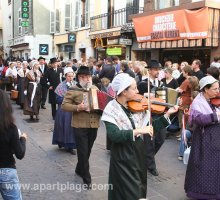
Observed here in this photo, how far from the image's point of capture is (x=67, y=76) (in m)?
7.60

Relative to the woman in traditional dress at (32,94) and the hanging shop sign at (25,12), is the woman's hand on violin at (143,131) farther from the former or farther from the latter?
the hanging shop sign at (25,12)

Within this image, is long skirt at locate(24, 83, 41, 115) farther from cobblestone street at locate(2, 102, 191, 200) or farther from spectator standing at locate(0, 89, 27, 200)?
spectator standing at locate(0, 89, 27, 200)

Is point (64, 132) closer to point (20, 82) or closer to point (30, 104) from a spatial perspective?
point (30, 104)

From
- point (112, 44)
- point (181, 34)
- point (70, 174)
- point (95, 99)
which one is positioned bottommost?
point (70, 174)

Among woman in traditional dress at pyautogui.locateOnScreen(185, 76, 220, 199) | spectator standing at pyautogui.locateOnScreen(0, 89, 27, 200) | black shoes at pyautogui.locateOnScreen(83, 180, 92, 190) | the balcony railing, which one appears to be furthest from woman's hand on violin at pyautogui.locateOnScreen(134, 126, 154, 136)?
the balcony railing

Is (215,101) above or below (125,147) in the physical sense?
above

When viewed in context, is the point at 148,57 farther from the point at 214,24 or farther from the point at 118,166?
the point at 118,166

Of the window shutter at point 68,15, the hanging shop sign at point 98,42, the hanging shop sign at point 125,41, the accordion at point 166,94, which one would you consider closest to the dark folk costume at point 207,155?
the accordion at point 166,94

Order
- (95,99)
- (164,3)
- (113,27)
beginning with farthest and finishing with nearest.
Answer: (113,27)
(164,3)
(95,99)

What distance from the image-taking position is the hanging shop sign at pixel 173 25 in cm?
1275

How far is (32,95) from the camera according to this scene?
11445 mm

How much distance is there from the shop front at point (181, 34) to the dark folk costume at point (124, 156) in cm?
969

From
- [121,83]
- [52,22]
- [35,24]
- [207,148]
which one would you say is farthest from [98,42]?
[121,83]

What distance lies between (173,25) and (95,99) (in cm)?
938
